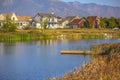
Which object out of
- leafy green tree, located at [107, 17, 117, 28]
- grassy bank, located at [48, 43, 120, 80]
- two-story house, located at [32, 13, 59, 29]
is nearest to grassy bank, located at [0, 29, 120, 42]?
leafy green tree, located at [107, 17, 117, 28]

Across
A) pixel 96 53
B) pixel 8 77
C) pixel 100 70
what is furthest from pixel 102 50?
pixel 100 70

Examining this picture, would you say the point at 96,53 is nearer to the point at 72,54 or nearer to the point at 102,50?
the point at 102,50

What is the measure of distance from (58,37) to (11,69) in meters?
59.6

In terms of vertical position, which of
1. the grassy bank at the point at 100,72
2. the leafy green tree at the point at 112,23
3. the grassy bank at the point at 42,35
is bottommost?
the grassy bank at the point at 42,35

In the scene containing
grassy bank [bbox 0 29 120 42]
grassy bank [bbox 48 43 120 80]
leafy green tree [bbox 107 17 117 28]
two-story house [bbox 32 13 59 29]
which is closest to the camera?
grassy bank [bbox 48 43 120 80]

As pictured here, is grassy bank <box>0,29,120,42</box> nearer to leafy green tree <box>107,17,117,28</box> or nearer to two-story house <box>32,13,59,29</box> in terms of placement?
leafy green tree <box>107,17,117,28</box>

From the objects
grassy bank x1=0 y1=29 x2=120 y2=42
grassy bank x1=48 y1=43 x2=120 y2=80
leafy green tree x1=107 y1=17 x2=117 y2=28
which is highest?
grassy bank x1=48 y1=43 x2=120 y2=80

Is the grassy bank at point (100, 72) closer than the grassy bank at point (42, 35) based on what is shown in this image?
Yes

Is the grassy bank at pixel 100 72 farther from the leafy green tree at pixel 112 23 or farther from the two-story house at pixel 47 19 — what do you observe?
the two-story house at pixel 47 19

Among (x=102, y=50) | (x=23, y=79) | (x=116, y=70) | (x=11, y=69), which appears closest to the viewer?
(x=116, y=70)

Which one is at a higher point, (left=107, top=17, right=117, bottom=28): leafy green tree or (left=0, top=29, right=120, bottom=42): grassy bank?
(left=107, top=17, right=117, bottom=28): leafy green tree

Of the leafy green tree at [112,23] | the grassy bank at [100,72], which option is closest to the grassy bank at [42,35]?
the leafy green tree at [112,23]

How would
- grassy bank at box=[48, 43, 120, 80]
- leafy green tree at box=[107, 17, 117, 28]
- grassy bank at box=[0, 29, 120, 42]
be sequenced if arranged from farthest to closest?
1. leafy green tree at box=[107, 17, 117, 28]
2. grassy bank at box=[0, 29, 120, 42]
3. grassy bank at box=[48, 43, 120, 80]

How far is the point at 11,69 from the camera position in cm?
3431
